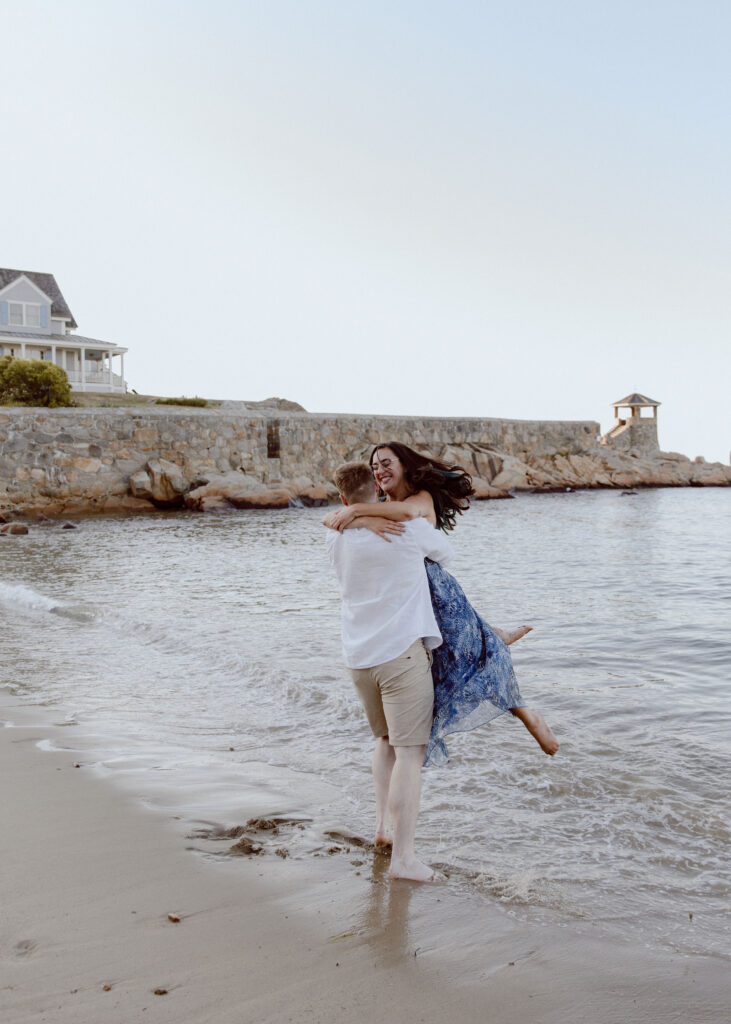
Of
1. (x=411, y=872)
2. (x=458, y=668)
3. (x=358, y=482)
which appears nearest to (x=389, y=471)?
(x=358, y=482)

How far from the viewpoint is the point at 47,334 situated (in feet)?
134

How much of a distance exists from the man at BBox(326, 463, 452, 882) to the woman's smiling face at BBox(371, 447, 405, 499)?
0.11 metres

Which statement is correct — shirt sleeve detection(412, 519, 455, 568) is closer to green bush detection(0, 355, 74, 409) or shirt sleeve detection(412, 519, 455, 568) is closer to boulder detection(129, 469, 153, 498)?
boulder detection(129, 469, 153, 498)

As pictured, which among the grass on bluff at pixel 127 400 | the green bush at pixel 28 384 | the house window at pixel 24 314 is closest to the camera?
the green bush at pixel 28 384

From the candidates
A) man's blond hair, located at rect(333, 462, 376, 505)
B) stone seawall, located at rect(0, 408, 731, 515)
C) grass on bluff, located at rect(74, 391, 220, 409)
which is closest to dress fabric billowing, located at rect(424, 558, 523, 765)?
man's blond hair, located at rect(333, 462, 376, 505)

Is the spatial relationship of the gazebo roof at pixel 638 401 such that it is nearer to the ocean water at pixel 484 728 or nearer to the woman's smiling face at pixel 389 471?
the ocean water at pixel 484 728

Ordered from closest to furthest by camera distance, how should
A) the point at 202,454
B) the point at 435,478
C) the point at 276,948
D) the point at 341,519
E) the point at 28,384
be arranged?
1. the point at 276,948
2. the point at 341,519
3. the point at 435,478
4. the point at 202,454
5. the point at 28,384

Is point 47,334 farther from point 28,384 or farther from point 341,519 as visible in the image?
point 341,519

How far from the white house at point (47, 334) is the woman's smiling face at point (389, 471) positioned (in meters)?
38.0

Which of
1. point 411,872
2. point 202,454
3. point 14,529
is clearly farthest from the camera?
point 202,454

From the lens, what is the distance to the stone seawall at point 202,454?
2498cm

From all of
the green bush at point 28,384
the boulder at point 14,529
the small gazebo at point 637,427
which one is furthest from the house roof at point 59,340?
the small gazebo at point 637,427

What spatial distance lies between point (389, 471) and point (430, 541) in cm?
34

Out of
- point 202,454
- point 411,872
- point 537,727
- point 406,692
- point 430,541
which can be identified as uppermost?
point 202,454
